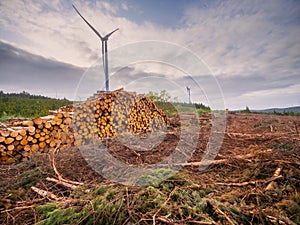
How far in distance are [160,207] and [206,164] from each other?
1420 millimetres

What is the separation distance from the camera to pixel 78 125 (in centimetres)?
485

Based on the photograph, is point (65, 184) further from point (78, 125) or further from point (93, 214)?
point (78, 125)

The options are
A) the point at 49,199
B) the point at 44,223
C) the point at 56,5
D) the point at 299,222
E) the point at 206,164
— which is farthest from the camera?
the point at 56,5

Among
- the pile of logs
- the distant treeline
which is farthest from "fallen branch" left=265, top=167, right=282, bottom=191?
the distant treeline

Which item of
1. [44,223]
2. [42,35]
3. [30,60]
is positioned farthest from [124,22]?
[30,60]

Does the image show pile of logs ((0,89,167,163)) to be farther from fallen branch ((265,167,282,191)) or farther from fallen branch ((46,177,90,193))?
fallen branch ((265,167,282,191))

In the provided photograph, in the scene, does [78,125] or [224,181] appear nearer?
[224,181]

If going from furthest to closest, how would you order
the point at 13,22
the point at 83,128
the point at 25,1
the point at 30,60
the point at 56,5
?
the point at 30,60 → the point at 56,5 → the point at 13,22 → the point at 25,1 → the point at 83,128

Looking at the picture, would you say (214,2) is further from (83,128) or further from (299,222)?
(299,222)

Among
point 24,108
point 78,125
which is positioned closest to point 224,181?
point 78,125

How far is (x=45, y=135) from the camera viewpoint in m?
4.25

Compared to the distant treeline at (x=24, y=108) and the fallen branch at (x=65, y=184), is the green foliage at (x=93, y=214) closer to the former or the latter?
the fallen branch at (x=65, y=184)

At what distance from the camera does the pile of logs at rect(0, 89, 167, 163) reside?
3.79m

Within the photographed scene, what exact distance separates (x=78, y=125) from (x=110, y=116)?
1025 mm
